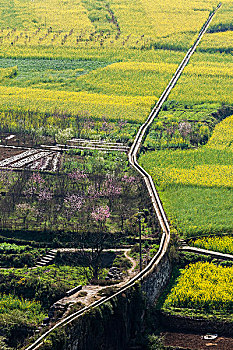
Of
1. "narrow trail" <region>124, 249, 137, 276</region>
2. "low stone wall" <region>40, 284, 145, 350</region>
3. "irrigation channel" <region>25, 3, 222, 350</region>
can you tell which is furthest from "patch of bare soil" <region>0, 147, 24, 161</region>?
"low stone wall" <region>40, 284, 145, 350</region>

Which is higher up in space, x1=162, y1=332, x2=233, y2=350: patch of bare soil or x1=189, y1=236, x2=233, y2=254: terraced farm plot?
x1=189, y1=236, x2=233, y2=254: terraced farm plot

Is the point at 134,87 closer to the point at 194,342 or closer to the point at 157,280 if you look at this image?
the point at 157,280

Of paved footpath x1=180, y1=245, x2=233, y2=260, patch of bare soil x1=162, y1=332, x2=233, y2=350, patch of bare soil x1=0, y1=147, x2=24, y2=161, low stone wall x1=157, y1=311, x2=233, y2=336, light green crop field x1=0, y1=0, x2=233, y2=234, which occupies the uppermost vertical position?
light green crop field x1=0, y1=0, x2=233, y2=234

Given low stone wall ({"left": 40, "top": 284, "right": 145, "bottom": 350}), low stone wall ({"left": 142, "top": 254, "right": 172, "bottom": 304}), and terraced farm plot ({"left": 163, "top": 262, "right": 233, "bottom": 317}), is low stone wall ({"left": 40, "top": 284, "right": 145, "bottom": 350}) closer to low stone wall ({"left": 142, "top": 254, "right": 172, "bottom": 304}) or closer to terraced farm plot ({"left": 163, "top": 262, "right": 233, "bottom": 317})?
low stone wall ({"left": 142, "top": 254, "right": 172, "bottom": 304})

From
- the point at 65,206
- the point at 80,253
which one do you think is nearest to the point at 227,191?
the point at 65,206

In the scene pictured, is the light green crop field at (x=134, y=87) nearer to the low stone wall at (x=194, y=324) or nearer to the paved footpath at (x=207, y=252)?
the paved footpath at (x=207, y=252)

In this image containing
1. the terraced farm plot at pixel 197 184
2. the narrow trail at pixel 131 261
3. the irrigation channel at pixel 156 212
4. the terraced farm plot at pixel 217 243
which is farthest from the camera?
the terraced farm plot at pixel 197 184

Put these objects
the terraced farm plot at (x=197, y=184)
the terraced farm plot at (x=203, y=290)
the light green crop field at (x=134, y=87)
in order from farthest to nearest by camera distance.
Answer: the light green crop field at (x=134, y=87), the terraced farm plot at (x=197, y=184), the terraced farm plot at (x=203, y=290)

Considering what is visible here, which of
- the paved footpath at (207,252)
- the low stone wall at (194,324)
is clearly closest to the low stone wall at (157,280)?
the low stone wall at (194,324)

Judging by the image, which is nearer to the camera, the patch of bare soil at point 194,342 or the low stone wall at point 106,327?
the low stone wall at point 106,327
